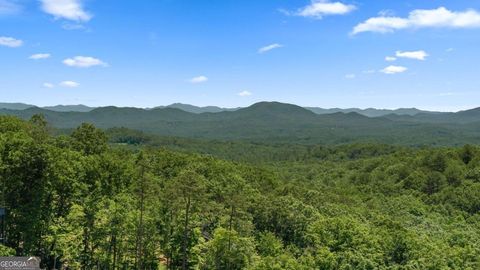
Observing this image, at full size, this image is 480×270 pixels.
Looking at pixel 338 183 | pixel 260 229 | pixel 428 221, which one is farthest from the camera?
pixel 338 183

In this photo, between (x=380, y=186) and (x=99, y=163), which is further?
(x=380, y=186)

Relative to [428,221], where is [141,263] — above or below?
above

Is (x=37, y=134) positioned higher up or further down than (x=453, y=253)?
higher up

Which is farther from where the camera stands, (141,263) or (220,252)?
(141,263)

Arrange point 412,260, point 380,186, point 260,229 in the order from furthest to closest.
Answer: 1. point 380,186
2. point 260,229
3. point 412,260

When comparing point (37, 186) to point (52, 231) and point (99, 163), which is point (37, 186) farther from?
point (99, 163)

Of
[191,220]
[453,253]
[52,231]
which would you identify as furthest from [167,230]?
[453,253]

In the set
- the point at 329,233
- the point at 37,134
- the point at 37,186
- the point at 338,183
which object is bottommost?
the point at 338,183

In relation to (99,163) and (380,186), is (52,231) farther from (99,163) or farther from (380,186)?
(380,186)

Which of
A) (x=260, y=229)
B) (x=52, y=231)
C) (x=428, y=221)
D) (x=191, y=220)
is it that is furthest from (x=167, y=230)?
(x=428, y=221)
